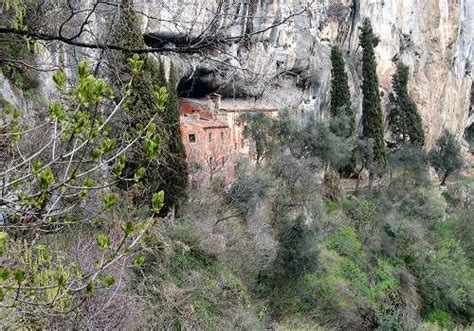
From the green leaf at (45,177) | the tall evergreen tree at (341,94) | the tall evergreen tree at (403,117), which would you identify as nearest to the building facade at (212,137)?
the tall evergreen tree at (341,94)

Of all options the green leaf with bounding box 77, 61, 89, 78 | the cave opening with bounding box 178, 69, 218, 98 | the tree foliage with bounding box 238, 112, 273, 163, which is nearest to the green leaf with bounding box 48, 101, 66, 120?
the green leaf with bounding box 77, 61, 89, 78

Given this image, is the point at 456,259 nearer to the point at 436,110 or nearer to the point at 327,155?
the point at 327,155

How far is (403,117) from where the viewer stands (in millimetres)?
37000

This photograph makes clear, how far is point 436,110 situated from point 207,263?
115 ft

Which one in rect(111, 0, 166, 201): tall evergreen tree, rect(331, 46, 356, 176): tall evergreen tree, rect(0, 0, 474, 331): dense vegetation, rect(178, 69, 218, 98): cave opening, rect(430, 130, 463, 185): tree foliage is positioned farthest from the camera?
rect(430, 130, 463, 185): tree foliage

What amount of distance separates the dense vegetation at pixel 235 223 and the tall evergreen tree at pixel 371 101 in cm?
10

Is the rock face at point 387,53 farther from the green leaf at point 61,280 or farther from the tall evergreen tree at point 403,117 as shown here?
Result: the green leaf at point 61,280

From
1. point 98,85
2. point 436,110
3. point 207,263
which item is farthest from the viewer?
point 436,110

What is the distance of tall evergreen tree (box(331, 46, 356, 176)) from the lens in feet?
102

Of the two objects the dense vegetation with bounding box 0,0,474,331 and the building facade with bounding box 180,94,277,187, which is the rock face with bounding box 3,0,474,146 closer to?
the building facade with bounding box 180,94,277,187

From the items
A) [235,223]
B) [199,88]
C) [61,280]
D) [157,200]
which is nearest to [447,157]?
[199,88]

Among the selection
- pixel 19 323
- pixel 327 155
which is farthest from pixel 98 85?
pixel 327 155

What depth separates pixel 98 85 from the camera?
2.15 m

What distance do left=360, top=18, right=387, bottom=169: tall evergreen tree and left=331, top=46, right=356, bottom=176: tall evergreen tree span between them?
73.6 inches
